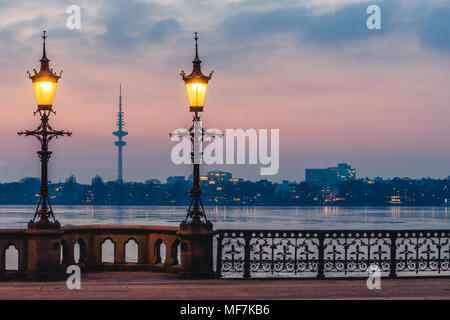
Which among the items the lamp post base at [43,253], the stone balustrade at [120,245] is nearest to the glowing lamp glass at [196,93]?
the stone balustrade at [120,245]

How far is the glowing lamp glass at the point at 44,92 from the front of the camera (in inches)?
630

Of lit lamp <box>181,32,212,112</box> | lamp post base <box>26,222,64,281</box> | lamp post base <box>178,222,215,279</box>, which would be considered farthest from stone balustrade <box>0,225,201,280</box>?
lit lamp <box>181,32,212,112</box>

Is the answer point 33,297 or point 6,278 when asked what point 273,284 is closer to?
point 33,297

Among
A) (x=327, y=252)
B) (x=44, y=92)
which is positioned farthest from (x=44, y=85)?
(x=327, y=252)

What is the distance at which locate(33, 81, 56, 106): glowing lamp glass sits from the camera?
1600 centimetres

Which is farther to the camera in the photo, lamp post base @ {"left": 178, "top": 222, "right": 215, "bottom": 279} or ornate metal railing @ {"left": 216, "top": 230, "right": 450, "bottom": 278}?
ornate metal railing @ {"left": 216, "top": 230, "right": 450, "bottom": 278}

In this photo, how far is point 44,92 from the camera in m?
16.1

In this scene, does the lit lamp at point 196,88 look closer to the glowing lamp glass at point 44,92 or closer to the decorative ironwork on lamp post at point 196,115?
the decorative ironwork on lamp post at point 196,115

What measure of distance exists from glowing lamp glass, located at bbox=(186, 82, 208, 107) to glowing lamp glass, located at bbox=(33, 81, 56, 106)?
3.13 meters

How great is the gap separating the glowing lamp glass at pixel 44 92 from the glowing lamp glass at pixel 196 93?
313 cm

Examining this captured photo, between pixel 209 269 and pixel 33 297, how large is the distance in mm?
4362

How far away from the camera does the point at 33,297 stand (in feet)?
40.3

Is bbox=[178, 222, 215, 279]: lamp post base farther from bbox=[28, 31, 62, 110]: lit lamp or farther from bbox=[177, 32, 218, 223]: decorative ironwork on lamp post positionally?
bbox=[28, 31, 62, 110]: lit lamp
